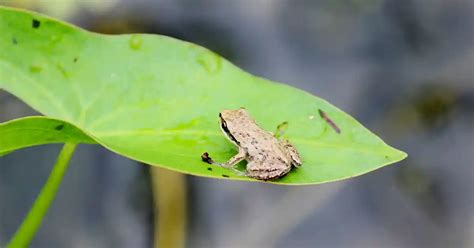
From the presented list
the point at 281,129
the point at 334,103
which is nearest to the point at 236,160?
the point at 281,129

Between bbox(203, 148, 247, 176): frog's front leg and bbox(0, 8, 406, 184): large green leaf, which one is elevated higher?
bbox(0, 8, 406, 184): large green leaf

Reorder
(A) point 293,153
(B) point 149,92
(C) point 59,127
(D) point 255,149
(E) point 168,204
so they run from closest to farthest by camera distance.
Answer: (C) point 59,127
(A) point 293,153
(B) point 149,92
(D) point 255,149
(E) point 168,204

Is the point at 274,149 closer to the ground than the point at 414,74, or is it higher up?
higher up

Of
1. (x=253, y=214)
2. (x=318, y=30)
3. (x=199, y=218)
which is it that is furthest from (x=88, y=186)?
(x=318, y=30)

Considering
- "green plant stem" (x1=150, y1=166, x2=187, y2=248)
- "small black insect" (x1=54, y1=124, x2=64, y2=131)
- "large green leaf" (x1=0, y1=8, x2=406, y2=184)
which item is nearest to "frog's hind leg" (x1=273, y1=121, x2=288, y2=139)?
"large green leaf" (x1=0, y1=8, x2=406, y2=184)

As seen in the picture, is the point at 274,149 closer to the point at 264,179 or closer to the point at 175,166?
the point at 264,179

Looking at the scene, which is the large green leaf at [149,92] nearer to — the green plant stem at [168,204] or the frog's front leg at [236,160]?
the frog's front leg at [236,160]

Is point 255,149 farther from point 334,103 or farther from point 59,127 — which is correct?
point 334,103

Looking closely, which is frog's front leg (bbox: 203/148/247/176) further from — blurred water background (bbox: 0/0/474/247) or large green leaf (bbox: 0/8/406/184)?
blurred water background (bbox: 0/0/474/247)
